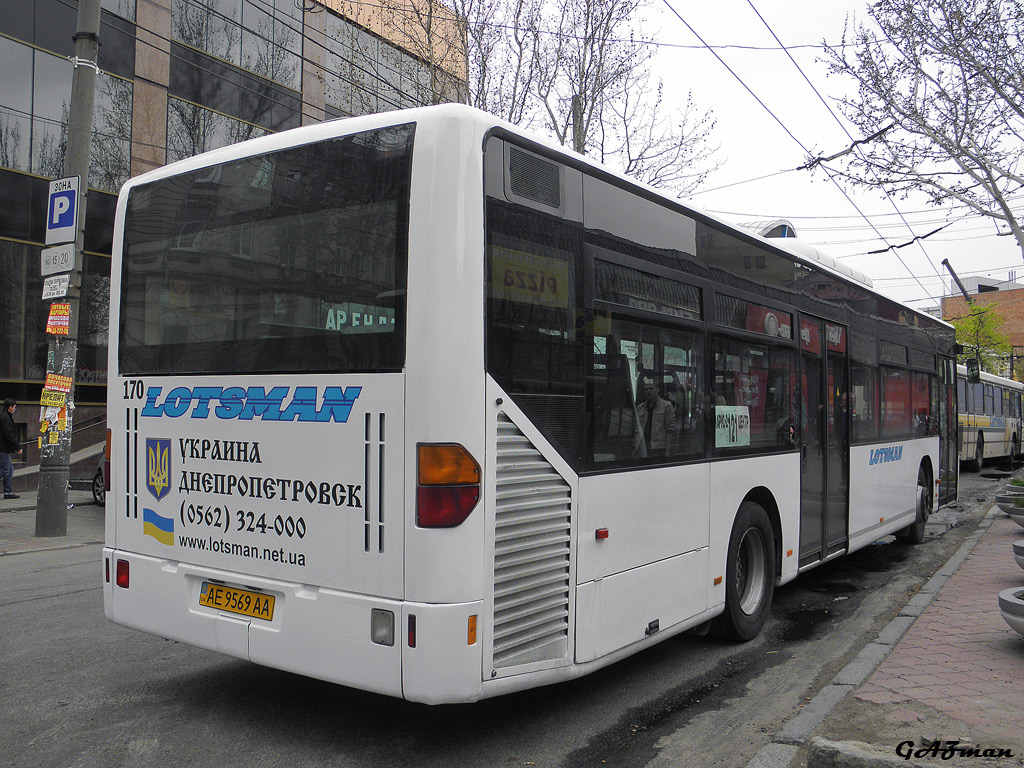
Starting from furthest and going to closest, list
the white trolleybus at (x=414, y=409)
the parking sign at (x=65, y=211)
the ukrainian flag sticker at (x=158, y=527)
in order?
the parking sign at (x=65, y=211) → the ukrainian flag sticker at (x=158, y=527) → the white trolleybus at (x=414, y=409)

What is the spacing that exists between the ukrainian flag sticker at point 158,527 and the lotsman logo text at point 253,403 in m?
0.56

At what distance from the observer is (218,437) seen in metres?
4.43

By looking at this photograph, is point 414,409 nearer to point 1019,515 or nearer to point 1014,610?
point 1014,610

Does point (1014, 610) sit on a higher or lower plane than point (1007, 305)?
lower

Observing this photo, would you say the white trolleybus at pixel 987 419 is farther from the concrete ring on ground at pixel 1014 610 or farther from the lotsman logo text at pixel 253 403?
the lotsman logo text at pixel 253 403

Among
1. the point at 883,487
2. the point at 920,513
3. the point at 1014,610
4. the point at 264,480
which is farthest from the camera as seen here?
the point at 920,513

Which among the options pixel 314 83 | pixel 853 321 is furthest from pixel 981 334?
pixel 853 321

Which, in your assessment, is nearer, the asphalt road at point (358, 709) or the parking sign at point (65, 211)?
the asphalt road at point (358, 709)

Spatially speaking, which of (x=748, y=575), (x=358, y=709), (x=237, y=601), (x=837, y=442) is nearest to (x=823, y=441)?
(x=837, y=442)

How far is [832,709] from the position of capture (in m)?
4.43

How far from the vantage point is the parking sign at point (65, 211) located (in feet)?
36.6

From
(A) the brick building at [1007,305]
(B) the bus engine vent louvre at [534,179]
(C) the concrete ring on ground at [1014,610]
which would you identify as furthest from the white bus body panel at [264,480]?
(A) the brick building at [1007,305]

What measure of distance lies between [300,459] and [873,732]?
10.0 feet

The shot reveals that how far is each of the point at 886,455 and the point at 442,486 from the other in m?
7.54
